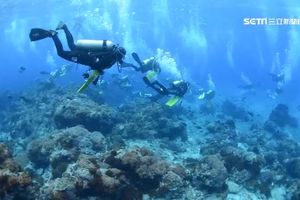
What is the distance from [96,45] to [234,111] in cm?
2139

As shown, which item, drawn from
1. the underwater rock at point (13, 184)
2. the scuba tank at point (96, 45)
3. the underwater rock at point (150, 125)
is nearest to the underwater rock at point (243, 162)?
the underwater rock at point (150, 125)

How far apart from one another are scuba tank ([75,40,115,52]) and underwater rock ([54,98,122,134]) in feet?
19.9

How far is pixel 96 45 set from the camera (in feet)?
35.4

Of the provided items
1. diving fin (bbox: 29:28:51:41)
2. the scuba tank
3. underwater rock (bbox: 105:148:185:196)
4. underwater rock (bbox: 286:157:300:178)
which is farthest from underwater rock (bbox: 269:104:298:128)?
diving fin (bbox: 29:28:51:41)

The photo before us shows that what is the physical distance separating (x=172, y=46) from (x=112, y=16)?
109686 millimetres

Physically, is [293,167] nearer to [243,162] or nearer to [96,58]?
[243,162]

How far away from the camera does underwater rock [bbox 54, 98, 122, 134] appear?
16.7 metres

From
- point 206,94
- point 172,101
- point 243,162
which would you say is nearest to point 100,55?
point 172,101

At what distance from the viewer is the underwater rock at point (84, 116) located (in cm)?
1673

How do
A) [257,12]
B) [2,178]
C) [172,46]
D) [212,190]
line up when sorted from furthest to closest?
[172,46]
[257,12]
[212,190]
[2,178]

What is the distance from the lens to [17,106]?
1109 inches

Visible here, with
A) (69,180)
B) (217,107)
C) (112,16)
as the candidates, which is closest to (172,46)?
(112,16)

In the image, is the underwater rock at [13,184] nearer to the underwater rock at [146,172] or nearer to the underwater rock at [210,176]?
the underwater rock at [146,172]

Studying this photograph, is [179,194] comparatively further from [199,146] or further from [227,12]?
[227,12]
